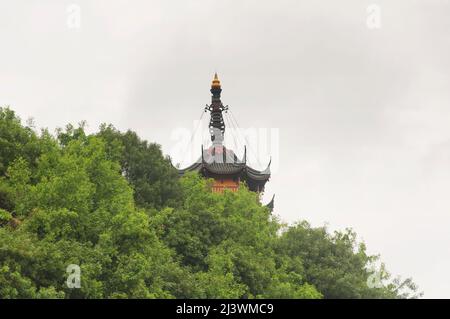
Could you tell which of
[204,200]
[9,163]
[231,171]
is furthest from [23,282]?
[231,171]

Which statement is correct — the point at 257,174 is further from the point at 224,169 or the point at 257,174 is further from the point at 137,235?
the point at 137,235

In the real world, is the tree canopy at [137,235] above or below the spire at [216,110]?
below

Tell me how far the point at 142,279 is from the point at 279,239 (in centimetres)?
1540

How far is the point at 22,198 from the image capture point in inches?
1271

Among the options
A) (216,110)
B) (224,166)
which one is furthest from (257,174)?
(216,110)

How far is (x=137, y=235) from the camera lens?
31453mm

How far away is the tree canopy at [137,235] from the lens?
29.0 meters

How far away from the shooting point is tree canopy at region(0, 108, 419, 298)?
29.0 metres

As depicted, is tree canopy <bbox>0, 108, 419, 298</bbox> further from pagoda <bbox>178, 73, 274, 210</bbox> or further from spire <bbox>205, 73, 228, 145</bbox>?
spire <bbox>205, 73, 228, 145</bbox>

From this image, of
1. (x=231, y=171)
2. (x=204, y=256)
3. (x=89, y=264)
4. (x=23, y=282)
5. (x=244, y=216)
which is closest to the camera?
(x=23, y=282)

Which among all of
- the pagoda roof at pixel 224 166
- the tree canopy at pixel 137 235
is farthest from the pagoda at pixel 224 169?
the tree canopy at pixel 137 235

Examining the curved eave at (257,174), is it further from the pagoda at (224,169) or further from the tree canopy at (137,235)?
the tree canopy at (137,235)
